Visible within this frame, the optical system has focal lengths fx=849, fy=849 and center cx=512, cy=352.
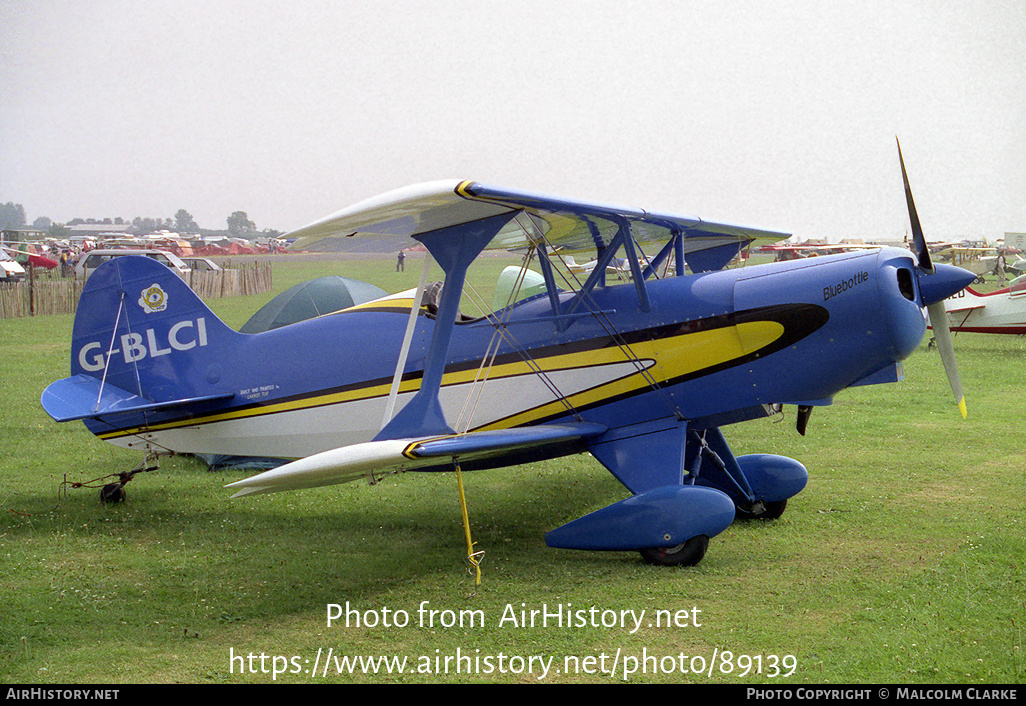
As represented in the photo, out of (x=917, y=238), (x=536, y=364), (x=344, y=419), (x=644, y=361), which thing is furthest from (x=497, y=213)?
(x=917, y=238)

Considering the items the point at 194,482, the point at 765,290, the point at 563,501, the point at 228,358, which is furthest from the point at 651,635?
the point at 194,482

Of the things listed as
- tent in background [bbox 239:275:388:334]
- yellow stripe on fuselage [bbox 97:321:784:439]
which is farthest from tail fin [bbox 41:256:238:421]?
tent in background [bbox 239:275:388:334]

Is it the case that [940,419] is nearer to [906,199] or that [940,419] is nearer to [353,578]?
[906,199]

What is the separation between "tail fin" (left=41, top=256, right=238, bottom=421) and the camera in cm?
732

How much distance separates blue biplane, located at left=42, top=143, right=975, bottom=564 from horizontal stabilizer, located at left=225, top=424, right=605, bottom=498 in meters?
0.02

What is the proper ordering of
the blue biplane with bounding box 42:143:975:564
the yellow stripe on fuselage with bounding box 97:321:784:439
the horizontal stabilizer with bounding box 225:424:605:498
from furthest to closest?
the yellow stripe on fuselage with bounding box 97:321:784:439 < the blue biplane with bounding box 42:143:975:564 < the horizontal stabilizer with bounding box 225:424:605:498

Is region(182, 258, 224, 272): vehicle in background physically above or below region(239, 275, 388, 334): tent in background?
below

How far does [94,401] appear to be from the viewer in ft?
23.1

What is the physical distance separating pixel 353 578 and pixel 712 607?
2.35 meters

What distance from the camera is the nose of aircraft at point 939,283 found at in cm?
587

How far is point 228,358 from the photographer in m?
7.27

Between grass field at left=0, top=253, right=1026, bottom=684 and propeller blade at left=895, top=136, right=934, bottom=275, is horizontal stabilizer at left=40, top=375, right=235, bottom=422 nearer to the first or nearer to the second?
grass field at left=0, top=253, right=1026, bottom=684

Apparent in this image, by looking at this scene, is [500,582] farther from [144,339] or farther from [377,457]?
[144,339]

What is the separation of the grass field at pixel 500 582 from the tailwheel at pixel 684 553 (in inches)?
2.4
